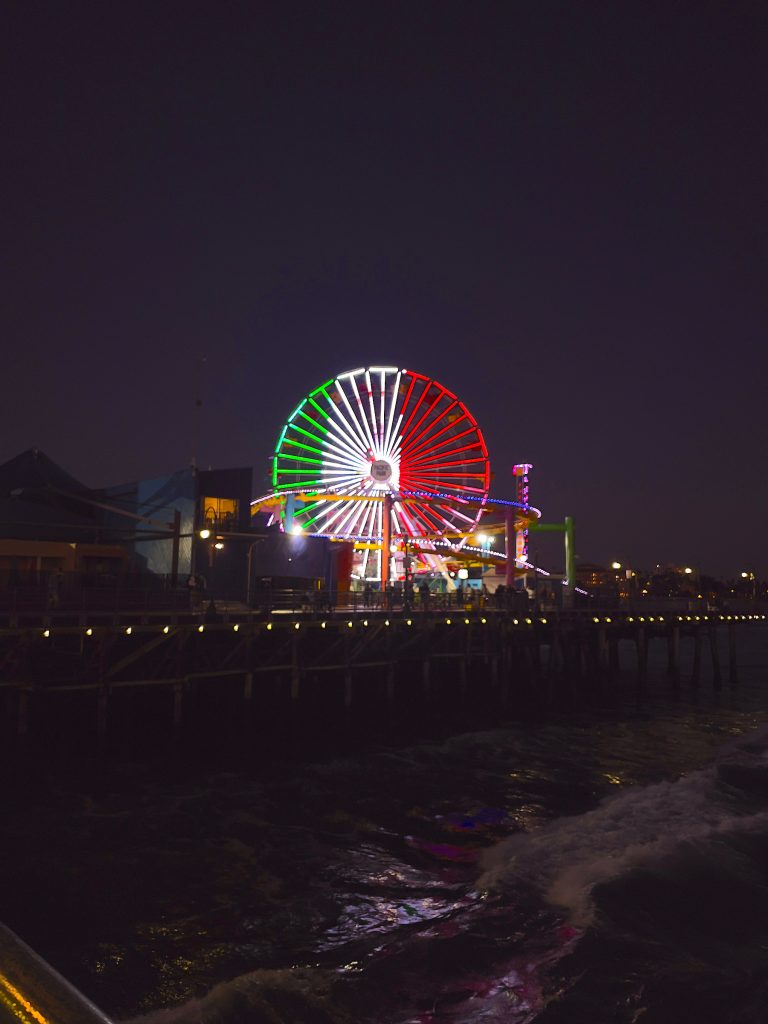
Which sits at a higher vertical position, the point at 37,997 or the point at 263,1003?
the point at 37,997

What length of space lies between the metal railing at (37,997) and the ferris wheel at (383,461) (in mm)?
48831

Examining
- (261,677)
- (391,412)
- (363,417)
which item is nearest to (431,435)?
(391,412)

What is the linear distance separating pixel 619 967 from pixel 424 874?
4.02 metres

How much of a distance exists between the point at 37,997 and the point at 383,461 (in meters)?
50.7

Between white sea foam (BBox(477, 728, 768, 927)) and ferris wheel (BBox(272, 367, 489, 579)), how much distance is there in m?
34.6

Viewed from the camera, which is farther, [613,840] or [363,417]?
[363,417]

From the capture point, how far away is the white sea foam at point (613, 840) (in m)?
12.3

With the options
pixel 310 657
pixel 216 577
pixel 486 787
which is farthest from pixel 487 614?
pixel 486 787

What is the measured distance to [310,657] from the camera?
29797mm

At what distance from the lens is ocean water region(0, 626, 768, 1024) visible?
8781 millimetres

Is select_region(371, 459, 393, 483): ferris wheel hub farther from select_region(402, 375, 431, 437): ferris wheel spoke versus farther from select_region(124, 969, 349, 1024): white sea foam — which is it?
select_region(124, 969, 349, 1024): white sea foam

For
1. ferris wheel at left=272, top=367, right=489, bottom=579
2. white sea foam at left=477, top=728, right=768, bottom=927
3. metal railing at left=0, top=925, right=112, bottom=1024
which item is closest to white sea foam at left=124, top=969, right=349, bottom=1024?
white sea foam at left=477, top=728, right=768, bottom=927

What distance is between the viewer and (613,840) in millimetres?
14273

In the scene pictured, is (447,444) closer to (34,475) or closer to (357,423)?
(357,423)
